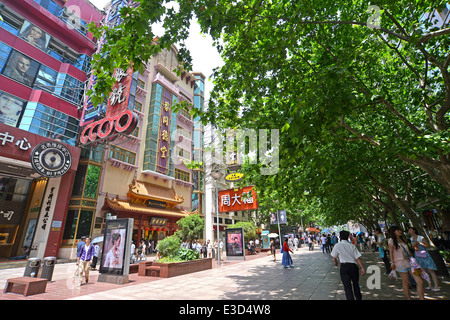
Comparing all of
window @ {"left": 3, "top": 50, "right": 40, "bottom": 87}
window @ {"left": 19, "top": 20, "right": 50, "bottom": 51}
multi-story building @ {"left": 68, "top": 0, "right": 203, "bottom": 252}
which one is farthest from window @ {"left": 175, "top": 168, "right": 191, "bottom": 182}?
window @ {"left": 19, "top": 20, "right": 50, "bottom": 51}

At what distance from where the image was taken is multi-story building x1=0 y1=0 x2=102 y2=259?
16516 millimetres

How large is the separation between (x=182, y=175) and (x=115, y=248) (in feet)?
75.8

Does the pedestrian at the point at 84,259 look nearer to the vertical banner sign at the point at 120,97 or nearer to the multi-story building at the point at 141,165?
the multi-story building at the point at 141,165

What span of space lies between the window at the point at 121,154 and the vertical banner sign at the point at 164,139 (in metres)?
2.90

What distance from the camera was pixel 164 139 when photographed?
28562 mm

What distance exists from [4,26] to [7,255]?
58.3 feet

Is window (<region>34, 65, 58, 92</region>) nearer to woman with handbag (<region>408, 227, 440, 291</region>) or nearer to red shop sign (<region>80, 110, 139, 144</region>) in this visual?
red shop sign (<region>80, 110, 139, 144</region>)

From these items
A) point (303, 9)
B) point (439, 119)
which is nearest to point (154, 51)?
point (303, 9)

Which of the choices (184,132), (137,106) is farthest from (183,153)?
(137,106)

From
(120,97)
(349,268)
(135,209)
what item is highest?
(120,97)

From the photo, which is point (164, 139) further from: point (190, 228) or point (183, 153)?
point (190, 228)

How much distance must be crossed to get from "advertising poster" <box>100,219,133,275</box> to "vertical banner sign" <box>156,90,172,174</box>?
17.1 meters

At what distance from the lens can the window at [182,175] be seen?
31.8m
